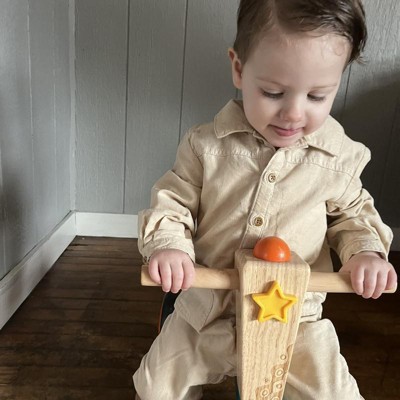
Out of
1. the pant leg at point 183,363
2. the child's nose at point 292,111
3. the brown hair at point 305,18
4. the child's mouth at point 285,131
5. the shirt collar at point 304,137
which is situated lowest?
the pant leg at point 183,363

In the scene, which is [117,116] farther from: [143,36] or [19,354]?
[19,354]

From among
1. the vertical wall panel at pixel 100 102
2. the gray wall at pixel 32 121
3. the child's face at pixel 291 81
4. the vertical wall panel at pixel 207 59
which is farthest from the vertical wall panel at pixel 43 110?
the child's face at pixel 291 81

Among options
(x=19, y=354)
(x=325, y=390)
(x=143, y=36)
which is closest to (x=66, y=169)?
(x=143, y=36)

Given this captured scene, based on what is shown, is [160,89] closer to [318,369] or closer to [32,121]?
[32,121]

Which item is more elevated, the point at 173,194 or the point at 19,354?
the point at 173,194

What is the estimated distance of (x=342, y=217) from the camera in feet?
2.50

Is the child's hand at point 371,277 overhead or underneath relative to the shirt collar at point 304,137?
underneath

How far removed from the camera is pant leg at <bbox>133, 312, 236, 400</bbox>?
0.73 metres

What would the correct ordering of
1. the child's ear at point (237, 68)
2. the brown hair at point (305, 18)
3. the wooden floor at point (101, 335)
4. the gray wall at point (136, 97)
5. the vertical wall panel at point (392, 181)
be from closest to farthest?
the brown hair at point (305, 18) < the child's ear at point (237, 68) < the wooden floor at point (101, 335) < the gray wall at point (136, 97) < the vertical wall panel at point (392, 181)

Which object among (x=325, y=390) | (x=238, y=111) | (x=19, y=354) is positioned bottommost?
(x=19, y=354)

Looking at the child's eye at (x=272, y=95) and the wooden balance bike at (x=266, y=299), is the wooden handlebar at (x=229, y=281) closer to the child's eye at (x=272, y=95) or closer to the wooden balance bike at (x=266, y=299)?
the wooden balance bike at (x=266, y=299)

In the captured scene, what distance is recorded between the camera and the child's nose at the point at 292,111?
62 cm

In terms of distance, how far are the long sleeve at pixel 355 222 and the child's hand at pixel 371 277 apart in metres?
0.05

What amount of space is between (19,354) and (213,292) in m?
0.42
